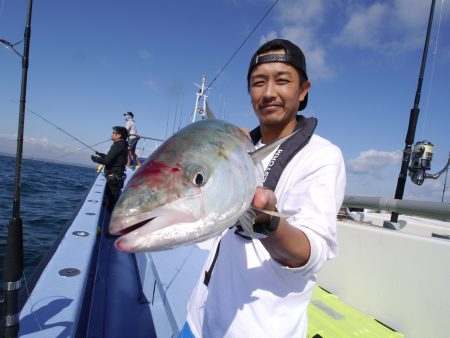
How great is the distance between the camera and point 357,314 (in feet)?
9.95

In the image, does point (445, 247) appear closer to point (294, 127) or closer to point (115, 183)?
point (294, 127)

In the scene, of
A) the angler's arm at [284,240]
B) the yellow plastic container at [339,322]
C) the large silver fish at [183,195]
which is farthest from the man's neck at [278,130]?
the yellow plastic container at [339,322]

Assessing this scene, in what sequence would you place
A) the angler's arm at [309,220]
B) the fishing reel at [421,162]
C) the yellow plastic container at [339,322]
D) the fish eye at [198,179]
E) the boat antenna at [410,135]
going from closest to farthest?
the fish eye at [198,179]
the angler's arm at [309,220]
the yellow plastic container at [339,322]
the fishing reel at [421,162]
the boat antenna at [410,135]

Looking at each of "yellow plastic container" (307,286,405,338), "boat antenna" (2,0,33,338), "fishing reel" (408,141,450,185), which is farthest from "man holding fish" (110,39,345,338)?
"fishing reel" (408,141,450,185)

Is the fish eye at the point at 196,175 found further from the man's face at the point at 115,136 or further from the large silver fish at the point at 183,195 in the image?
the man's face at the point at 115,136

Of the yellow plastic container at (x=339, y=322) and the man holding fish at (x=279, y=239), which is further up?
the man holding fish at (x=279, y=239)

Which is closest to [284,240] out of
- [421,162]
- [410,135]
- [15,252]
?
[15,252]

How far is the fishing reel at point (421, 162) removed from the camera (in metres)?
4.53

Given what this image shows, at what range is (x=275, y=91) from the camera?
167 centimetres

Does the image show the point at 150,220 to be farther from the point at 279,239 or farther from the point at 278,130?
the point at 278,130

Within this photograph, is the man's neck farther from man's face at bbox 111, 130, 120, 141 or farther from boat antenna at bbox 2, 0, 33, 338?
man's face at bbox 111, 130, 120, 141

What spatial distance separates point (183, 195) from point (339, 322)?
2559 mm

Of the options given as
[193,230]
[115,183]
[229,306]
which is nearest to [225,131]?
[193,230]

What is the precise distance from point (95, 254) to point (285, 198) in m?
4.98
